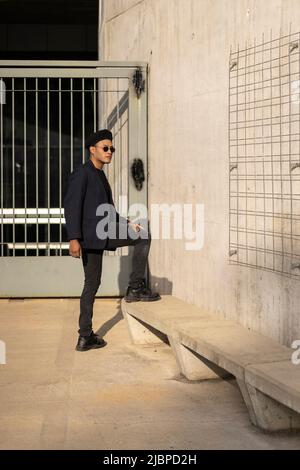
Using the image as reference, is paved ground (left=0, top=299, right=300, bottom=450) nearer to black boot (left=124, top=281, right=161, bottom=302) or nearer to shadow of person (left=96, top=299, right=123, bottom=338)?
shadow of person (left=96, top=299, right=123, bottom=338)

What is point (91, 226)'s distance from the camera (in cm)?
586

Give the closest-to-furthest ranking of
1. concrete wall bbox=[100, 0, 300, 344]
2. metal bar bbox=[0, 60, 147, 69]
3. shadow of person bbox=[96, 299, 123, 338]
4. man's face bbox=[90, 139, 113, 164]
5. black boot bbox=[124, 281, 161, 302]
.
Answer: concrete wall bbox=[100, 0, 300, 344] → man's face bbox=[90, 139, 113, 164] → black boot bbox=[124, 281, 161, 302] → shadow of person bbox=[96, 299, 123, 338] → metal bar bbox=[0, 60, 147, 69]

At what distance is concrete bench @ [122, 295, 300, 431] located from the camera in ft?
13.3

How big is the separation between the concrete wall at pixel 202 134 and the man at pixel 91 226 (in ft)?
2.34

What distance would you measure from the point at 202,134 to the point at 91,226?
1353 mm

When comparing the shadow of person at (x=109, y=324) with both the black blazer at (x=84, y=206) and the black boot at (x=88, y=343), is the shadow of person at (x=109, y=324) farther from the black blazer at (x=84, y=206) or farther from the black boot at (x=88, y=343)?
the black blazer at (x=84, y=206)

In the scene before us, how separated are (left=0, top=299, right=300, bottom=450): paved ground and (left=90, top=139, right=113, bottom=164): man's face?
1575 millimetres

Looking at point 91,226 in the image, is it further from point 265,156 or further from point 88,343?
point 265,156

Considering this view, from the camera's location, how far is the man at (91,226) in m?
5.85

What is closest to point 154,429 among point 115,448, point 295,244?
point 115,448

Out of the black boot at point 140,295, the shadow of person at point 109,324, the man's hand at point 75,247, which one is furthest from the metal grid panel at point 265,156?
the shadow of person at point 109,324

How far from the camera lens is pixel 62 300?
8.44 metres

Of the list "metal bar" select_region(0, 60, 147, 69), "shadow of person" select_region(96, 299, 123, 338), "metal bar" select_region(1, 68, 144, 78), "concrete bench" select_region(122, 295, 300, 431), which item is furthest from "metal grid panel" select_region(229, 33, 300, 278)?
"metal bar" select_region(1, 68, 144, 78)
